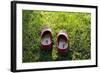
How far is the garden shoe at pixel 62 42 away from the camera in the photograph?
1.81 meters

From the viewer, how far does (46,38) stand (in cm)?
177

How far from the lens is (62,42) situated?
1.83m

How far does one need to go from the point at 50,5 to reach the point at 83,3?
0.98ft

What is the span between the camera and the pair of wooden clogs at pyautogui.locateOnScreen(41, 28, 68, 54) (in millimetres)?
1766

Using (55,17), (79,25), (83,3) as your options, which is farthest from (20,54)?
(83,3)

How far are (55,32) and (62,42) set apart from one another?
0.10 m

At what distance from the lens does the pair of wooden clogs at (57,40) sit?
Result: 177 cm

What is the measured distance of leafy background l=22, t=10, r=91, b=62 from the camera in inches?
67.7

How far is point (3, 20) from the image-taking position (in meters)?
1.66

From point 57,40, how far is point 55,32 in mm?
63

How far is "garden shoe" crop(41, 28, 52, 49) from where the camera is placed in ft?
5.78

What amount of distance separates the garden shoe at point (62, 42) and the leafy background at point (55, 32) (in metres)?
0.03

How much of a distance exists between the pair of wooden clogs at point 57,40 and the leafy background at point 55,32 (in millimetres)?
27

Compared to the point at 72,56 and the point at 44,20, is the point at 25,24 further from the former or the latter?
the point at 72,56
